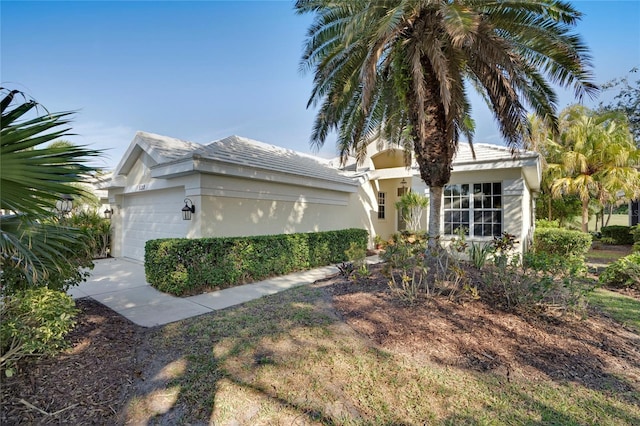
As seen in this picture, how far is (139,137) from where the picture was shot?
1070cm

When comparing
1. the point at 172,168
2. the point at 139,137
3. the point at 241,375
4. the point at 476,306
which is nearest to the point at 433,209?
the point at 476,306

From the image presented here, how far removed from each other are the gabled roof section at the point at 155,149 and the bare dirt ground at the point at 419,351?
543cm

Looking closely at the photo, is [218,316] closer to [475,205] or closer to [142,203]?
[142,203]

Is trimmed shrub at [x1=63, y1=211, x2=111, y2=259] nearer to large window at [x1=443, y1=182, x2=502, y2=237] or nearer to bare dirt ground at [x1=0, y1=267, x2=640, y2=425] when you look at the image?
bare dirt ground at [x1=0, y1=267, x2=640, y2=425]

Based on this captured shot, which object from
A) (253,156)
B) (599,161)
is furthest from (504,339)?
(599,161)

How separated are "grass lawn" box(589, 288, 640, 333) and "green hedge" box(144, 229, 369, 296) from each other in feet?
23.0

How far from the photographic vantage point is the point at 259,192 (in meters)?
9.93

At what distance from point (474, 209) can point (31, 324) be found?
12.6 metres

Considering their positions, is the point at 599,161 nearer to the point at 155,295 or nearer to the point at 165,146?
the point at 165,146

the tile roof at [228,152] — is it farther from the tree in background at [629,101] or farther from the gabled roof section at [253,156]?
the tree in background at [629,101]

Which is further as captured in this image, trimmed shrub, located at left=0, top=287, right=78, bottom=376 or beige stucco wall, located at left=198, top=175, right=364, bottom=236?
beige stucco wall, located at left=198, top=175, right=364, bottom=236

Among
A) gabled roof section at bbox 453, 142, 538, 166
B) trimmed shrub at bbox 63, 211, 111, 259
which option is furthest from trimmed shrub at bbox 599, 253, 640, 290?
trimmed shrub at bbox 63, 211, 111, 259

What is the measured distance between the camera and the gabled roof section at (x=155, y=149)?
32.0ft

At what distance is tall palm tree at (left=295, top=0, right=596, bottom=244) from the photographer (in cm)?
653
